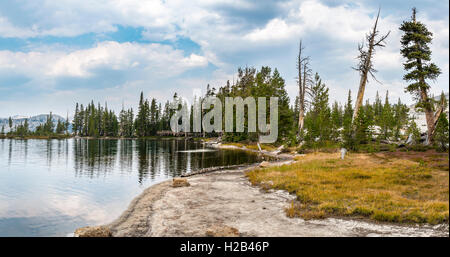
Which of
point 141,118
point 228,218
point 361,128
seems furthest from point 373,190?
point 141,118

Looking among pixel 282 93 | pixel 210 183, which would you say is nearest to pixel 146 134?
pixel 282 93

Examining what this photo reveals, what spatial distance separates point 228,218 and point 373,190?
877 cm

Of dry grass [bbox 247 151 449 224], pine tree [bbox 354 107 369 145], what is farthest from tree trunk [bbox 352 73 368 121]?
dry grass [bbox 247 151 449 224]

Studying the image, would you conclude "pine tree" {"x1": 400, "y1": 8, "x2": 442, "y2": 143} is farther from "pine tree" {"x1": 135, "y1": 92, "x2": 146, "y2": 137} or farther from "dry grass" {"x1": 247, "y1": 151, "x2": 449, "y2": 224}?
"pine tree" {"x1": 135, "y1": 92, "x2": 146, "y2": 137}

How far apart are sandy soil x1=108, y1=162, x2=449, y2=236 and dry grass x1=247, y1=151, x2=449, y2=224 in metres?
0.82

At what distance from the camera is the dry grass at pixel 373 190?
11570 millimetres

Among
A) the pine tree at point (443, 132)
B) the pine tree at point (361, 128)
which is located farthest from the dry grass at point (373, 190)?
the pine tree at point (361, 128)

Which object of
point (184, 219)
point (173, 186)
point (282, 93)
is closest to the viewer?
point (184, 219)

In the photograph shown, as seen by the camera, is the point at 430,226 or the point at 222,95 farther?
the point at 222,95

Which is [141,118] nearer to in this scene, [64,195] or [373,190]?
[64,195]
